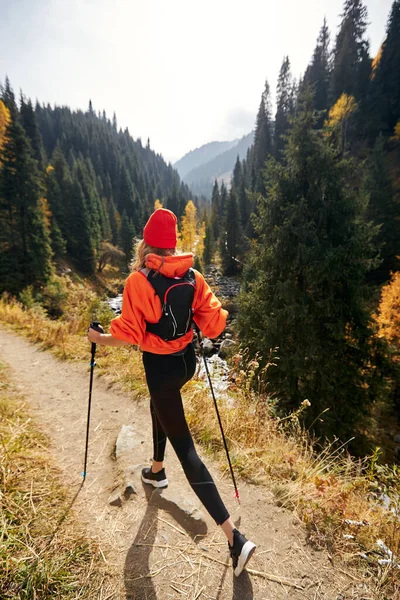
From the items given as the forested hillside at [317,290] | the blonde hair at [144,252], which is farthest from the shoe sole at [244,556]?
the forested hillside at [317,290]

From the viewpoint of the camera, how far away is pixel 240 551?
2029 millimetres

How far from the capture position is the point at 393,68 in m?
39.2

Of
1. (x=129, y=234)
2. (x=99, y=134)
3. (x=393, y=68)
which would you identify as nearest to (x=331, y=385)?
(x=129, y=234)

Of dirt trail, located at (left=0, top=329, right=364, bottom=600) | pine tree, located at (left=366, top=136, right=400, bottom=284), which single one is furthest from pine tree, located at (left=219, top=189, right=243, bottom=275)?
dirt trail, located at (left=0, top=329, right=364, bottom=600)

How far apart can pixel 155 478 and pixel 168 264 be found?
241cm

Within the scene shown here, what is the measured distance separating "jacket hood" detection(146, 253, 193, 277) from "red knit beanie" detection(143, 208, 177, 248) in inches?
5.6

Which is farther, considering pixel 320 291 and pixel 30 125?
pixel 30 125

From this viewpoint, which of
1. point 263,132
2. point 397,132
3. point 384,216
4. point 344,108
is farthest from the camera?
point 263,132

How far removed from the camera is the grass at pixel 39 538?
1740 millimetres

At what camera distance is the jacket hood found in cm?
216

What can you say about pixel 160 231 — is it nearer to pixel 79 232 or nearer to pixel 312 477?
pixel 312 477

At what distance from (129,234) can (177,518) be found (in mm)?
49424

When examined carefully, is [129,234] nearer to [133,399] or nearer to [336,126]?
[336,126]

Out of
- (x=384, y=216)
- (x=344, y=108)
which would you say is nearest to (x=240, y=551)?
(x=384, y=216)
